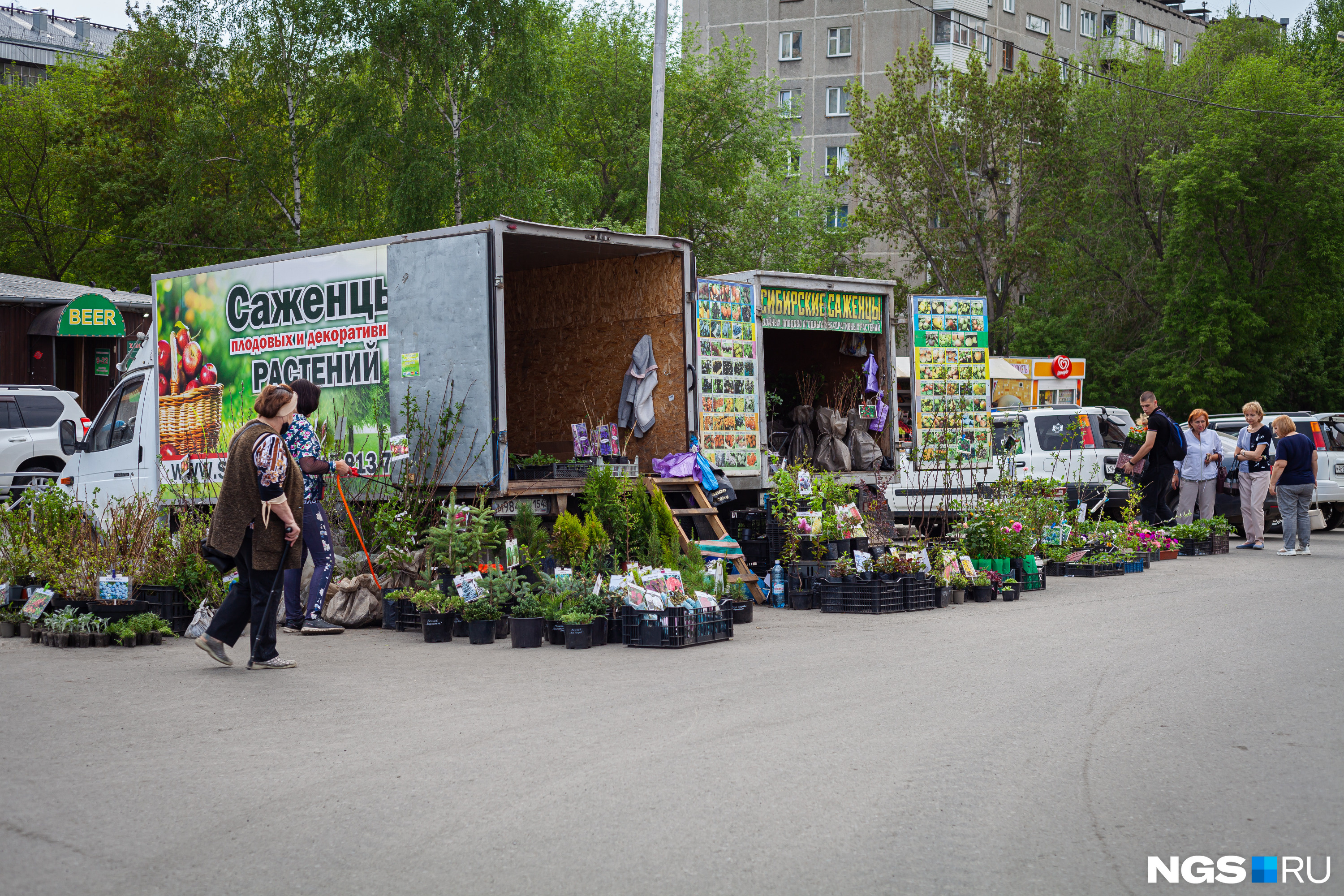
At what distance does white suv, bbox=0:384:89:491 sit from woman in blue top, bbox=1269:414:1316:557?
18.6 m

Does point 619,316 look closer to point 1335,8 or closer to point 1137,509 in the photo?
point 1137,509

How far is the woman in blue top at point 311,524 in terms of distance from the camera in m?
10.1

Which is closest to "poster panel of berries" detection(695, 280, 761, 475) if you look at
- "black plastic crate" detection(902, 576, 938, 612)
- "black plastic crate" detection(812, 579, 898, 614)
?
"black plastic crate" detection(812, 579, 898, 614)

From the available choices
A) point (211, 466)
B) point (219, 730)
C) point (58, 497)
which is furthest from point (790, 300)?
point (219, 730)

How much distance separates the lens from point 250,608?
8.66 metres

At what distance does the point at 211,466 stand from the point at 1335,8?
52054 millimetres

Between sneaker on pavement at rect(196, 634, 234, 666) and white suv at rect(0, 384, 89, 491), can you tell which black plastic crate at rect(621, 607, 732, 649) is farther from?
white suv at rect(0, 384, 89, 491)

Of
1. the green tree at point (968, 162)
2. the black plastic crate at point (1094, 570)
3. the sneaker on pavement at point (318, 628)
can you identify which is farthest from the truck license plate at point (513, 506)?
the green tree at point (968, 162)

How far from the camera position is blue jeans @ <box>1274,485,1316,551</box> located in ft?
54.7

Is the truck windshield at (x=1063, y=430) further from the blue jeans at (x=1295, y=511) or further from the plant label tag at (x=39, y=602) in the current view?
the plant label tag at (x=39, y=602)

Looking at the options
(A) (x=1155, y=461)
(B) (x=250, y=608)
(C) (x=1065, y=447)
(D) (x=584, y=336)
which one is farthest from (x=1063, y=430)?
(B) (x=250, y=608)

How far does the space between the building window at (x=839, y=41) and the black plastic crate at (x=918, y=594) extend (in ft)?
161

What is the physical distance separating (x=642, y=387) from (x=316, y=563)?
13.7 feet

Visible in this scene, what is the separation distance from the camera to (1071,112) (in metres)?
45.0
